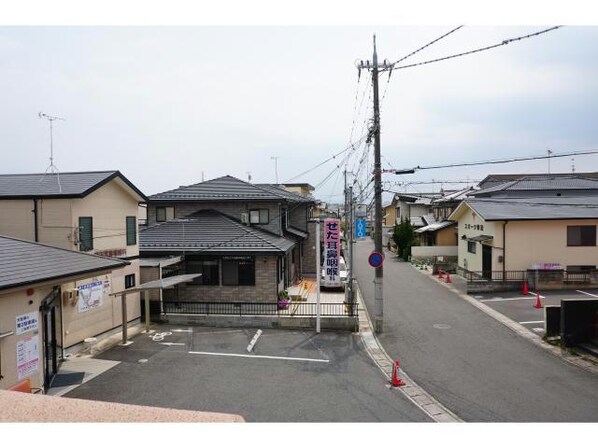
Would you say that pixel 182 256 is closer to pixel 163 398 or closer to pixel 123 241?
pixel 123 241

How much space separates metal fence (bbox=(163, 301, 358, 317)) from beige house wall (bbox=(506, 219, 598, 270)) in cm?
1191

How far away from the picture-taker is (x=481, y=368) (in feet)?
40.9

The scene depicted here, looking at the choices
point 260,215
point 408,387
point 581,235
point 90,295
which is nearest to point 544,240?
point 581,235

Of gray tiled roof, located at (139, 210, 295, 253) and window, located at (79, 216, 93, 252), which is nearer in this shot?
window, located at (79, 216, 93, 252)

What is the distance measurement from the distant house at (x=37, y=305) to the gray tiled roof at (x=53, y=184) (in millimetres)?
3160

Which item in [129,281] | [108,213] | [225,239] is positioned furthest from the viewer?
[225,239]

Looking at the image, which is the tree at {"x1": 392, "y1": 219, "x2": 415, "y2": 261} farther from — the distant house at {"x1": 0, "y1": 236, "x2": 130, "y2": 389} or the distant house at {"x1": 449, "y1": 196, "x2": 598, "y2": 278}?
the distant house at {"x1": 0, "y1": 236, "x2": 130, "y2": 389}

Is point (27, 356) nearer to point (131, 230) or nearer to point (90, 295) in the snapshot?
point (90, 295)

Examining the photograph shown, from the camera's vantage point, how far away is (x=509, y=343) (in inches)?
589

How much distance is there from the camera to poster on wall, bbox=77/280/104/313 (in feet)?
47.2

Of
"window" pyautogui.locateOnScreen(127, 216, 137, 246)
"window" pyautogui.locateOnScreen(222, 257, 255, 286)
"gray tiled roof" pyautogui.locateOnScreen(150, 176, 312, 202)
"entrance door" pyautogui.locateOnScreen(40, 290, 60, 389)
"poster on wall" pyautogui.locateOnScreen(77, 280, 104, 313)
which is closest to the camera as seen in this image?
"entrance door" pyautogui.locateOnScreen(40, 290, 60, 389)

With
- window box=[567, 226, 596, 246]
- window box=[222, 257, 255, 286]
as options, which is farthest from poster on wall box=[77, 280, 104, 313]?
window box=[567, 226, 596, 246]

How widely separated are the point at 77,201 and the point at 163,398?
25.4 feet

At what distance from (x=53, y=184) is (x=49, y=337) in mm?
6159
